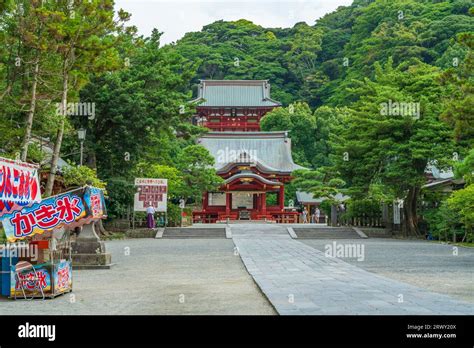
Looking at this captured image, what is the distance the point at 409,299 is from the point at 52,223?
19.5 feet

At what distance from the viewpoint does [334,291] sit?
33.9ft

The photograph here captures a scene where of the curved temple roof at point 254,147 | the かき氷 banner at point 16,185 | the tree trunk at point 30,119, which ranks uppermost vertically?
the curved temple roof at point 254,147

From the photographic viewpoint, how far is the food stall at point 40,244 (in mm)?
10312

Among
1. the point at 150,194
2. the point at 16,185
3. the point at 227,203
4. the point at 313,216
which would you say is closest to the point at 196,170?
the point at 227,203

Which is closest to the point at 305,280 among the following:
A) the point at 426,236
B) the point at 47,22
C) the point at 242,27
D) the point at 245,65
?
the point at 47,22

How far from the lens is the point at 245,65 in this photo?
79.1 metres

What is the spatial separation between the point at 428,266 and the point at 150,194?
690 inches

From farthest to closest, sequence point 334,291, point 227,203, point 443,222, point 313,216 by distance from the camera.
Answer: point 313,216, point 227,203, point 443,222, point 334,291

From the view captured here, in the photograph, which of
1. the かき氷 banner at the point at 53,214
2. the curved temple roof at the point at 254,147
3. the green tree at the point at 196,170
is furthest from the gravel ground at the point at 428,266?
the curved temple roof at the point at 254,147

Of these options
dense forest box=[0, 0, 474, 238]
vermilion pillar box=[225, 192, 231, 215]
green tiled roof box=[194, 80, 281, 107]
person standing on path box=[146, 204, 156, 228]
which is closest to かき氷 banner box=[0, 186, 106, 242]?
dense forest box=[0, 0, 474, 238]

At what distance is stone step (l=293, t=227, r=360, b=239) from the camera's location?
30.2 m

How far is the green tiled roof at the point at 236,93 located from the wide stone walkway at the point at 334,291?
45.9m

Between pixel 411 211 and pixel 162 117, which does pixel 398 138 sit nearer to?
pixel 411 211

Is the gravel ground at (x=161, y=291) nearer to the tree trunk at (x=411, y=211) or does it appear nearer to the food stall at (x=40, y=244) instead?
the food stall at (x=40, y=244)
